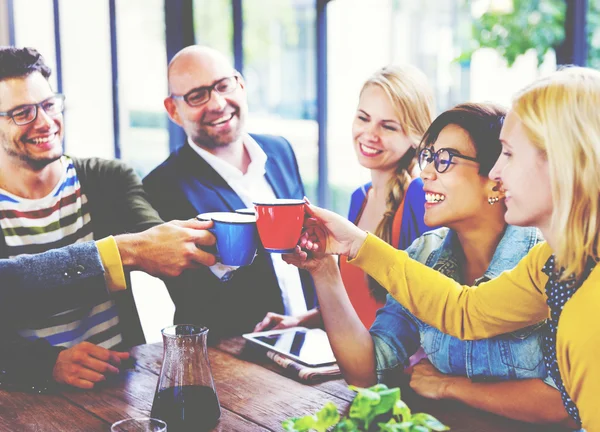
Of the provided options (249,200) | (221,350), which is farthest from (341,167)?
(221,350)

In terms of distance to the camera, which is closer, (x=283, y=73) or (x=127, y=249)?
(x=127, y=249)

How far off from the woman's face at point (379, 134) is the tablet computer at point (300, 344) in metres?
0.65

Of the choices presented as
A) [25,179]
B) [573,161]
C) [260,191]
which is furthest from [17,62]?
[573,161]

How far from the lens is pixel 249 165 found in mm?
2635

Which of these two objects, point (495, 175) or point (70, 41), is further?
point (70, 41)

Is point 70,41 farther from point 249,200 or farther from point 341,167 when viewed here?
point 249,200

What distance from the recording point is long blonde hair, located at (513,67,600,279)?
1.17 m

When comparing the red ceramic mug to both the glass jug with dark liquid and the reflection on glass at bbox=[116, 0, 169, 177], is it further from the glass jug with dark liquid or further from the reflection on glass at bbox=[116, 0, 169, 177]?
the reflection on glass at bbox=[116, 0, 169, 177]

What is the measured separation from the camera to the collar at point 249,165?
2527mm

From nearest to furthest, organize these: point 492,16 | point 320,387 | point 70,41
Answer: point 320,387 → point 492,16 → point 70,41

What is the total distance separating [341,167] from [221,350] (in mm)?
3379

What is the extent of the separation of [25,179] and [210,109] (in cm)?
72

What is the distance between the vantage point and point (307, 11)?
4867 millimetres

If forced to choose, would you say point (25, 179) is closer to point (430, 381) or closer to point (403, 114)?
point (403, 114)
